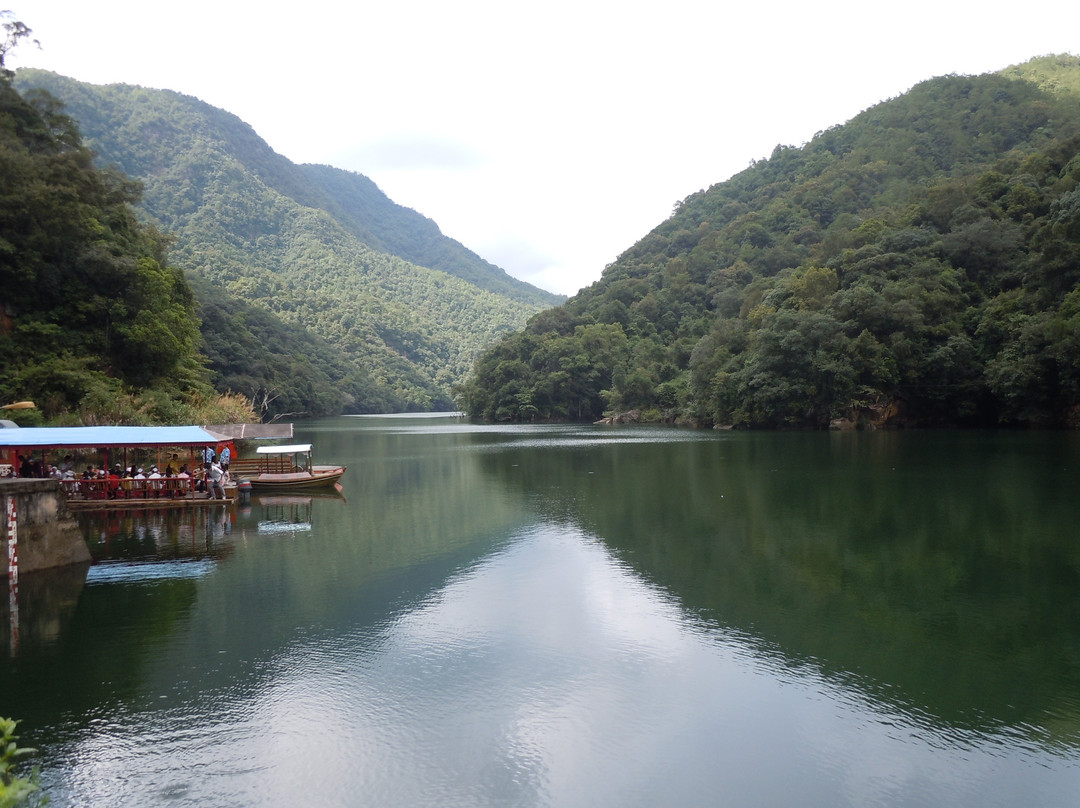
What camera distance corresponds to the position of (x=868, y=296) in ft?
165

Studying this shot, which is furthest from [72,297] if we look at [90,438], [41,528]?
[41,528]

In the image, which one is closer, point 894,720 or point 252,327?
point 894,720

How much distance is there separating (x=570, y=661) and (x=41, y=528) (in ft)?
33.6

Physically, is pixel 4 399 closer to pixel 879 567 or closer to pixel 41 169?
pixel 41 169

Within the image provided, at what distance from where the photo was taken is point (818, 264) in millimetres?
63094

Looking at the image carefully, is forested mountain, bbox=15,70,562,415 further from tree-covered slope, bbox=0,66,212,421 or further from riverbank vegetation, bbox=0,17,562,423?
tree-covered slope, bbox=0,66,212,421

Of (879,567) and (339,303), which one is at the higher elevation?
Answer: (339,303)

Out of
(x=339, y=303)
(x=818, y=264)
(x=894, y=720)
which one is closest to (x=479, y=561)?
(x=894, y=720)

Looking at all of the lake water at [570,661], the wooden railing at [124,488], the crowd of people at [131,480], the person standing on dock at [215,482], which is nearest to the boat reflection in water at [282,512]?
the lake water at [570,661]

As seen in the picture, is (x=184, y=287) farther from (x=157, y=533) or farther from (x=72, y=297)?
(x=157, y=533)

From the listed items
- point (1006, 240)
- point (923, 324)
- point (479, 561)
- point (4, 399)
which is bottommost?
point (479, 561)

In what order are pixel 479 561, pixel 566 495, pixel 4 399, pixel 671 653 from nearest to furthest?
pixel 671 653 < pixel 479 561 < pixel 566 495 < pixel 4 399

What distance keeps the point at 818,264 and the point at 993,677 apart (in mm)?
60466

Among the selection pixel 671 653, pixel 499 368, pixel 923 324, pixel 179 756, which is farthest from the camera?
pixel 499 368
